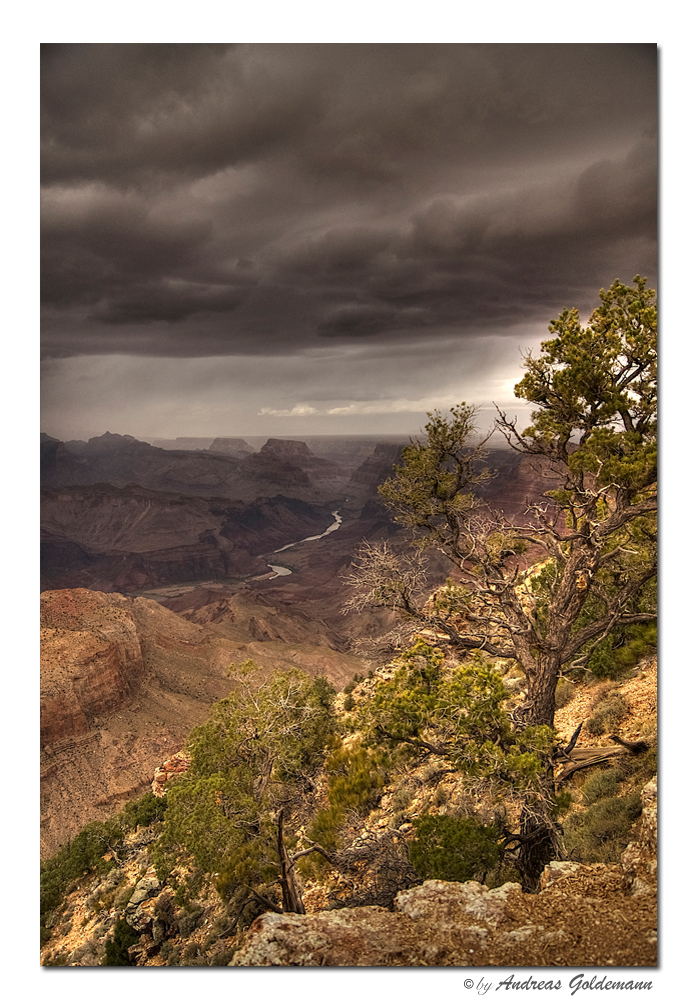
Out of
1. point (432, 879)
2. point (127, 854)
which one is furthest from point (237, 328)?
point (127, 854)

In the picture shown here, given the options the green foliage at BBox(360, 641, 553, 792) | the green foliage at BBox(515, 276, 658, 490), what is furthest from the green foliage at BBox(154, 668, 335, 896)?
the green foliage at BBox(515, 276, 658, 490)

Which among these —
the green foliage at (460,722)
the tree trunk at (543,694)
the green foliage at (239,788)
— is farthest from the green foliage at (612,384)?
the green foliage at (239,788)

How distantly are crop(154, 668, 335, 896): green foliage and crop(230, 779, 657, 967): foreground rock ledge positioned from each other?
0.95 metres

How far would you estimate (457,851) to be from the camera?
5703mm

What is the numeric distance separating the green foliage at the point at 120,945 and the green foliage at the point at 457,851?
14.0 feet

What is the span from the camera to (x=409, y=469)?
702 cm

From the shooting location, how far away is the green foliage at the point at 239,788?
5648mm

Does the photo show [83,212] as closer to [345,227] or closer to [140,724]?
[345,227]

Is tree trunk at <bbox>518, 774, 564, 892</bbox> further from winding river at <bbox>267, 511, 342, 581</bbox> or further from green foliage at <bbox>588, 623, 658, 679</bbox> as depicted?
winding river at <bbox>267, 511, 342, 581</bbox>

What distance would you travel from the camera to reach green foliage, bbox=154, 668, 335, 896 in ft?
18.5

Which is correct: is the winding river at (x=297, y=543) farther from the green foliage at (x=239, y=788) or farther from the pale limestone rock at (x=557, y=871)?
the pale limestone rock at (x=557, y=871)
